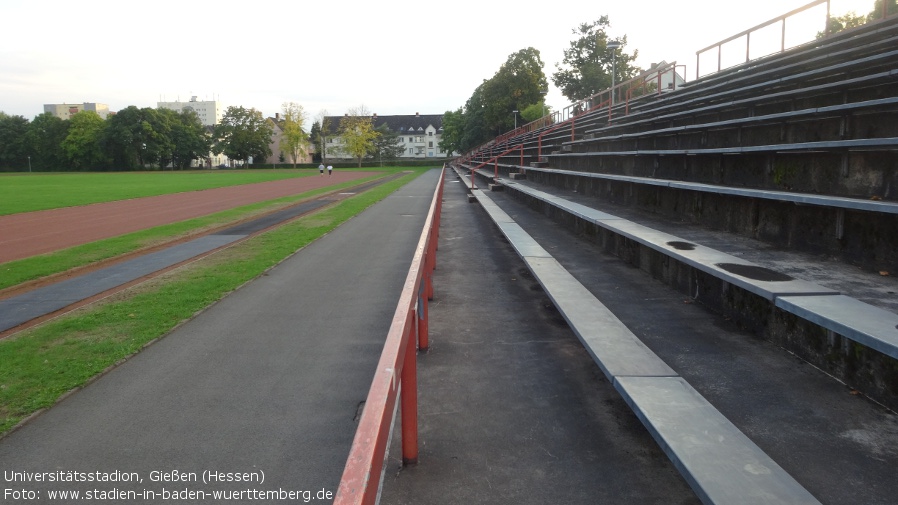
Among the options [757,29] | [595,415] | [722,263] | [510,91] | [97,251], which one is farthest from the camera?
[510,91]

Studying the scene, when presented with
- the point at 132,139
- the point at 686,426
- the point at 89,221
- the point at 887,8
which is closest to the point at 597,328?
the point at 686,426

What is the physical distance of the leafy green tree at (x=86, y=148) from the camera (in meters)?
91.1

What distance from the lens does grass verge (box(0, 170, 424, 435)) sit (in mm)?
4684

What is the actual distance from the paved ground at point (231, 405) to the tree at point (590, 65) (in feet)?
250

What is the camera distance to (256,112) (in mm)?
103125

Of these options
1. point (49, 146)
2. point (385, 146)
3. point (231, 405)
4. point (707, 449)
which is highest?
point (385, 146)

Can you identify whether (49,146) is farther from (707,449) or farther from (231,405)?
(707,449)

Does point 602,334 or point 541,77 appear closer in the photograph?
point 602,334

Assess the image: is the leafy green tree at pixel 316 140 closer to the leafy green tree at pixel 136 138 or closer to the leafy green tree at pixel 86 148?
the leafy green tree at pixel 136 138

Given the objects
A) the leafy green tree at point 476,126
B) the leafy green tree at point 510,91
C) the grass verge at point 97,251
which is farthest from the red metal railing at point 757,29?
the leafy green tree at point 476,126

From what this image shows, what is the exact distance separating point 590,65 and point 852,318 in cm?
8092

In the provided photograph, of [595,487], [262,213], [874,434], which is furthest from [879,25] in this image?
[262,213]

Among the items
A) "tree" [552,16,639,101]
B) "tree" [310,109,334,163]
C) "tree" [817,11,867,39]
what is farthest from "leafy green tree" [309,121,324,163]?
"tree" [817,11,867,39]

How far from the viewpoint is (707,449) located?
280 centimetres
